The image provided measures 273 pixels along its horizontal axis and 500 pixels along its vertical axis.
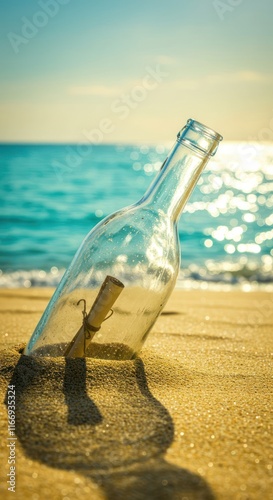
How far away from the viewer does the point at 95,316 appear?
1852mm

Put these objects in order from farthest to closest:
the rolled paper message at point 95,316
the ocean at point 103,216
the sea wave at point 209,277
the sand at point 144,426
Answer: the ocean at point 103,216
the sea wave at point 209,277
the rolled paper message at point 95,316
the sand at point 144,426

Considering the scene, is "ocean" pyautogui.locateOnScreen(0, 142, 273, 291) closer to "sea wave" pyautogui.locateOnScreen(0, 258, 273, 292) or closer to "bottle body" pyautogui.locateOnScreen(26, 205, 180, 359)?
"sea wave" pyautogui.locateOnScreen(0, 258, 273, 292)

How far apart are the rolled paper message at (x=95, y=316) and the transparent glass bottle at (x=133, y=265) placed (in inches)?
0.4

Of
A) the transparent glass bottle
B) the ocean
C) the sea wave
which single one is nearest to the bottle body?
the transparent glass bottle

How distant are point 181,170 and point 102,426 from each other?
87cm

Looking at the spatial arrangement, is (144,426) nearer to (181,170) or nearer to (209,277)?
(181,170)

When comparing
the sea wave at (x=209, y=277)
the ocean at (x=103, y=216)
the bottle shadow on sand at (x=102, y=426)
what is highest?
the bottle shadow on sand at (x=102, y=426)

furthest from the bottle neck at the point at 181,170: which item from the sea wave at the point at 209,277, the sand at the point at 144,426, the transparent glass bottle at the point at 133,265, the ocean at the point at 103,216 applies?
the ocean at the point at 103,216

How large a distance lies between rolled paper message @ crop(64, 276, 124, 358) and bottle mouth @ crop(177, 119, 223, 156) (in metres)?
0.51

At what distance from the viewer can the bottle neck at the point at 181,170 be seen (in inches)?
75.4

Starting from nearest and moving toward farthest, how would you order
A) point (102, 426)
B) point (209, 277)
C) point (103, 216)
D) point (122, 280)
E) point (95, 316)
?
1. point (102, 426)
2. point (95, 316)
3. point (122, 280)
4. point (209, 277)
5. point (103, 216)

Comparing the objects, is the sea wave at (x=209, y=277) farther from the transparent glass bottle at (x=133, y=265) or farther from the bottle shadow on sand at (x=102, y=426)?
the bottle shadow on sand at (x=102, y=426)

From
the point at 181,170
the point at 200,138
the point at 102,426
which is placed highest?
the point at 200,138

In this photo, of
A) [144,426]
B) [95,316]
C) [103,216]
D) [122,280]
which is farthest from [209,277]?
[103,216]
